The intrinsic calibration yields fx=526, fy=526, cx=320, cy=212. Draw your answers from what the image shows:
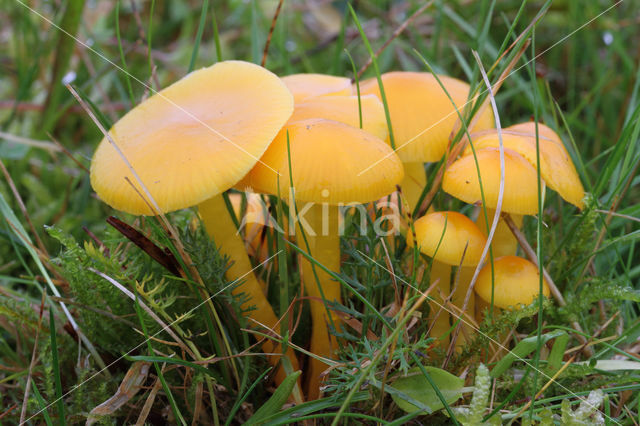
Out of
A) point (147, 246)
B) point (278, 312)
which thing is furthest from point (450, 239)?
point (147, 246)

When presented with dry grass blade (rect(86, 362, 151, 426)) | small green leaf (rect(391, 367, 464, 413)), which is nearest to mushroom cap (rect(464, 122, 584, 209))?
small green leaf (rect(391, 367, 464, 413))

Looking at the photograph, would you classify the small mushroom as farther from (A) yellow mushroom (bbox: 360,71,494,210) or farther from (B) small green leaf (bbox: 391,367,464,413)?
(A) yellow mushroom (bbox: 360,71,494,210)

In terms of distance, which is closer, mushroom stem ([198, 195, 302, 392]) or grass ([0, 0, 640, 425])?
grass ([0, 0, 640, 425])

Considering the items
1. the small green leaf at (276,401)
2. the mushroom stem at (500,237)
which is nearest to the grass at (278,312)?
the small green leaf at (276,401)

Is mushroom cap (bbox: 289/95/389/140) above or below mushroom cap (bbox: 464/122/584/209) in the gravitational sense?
above

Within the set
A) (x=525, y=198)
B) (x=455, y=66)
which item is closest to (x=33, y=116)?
(x=455, y=66)

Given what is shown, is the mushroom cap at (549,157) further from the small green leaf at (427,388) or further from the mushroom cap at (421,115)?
the small green leaf at (427,388)

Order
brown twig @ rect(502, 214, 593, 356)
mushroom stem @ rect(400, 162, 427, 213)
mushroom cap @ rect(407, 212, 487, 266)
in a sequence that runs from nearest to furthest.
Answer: mushroom cap @ rect(407, 212, 487, 266)
brown twig @ rect(502, 214, 593, 356)
mushroom stem @ rect(400, 162, 427, 213)
